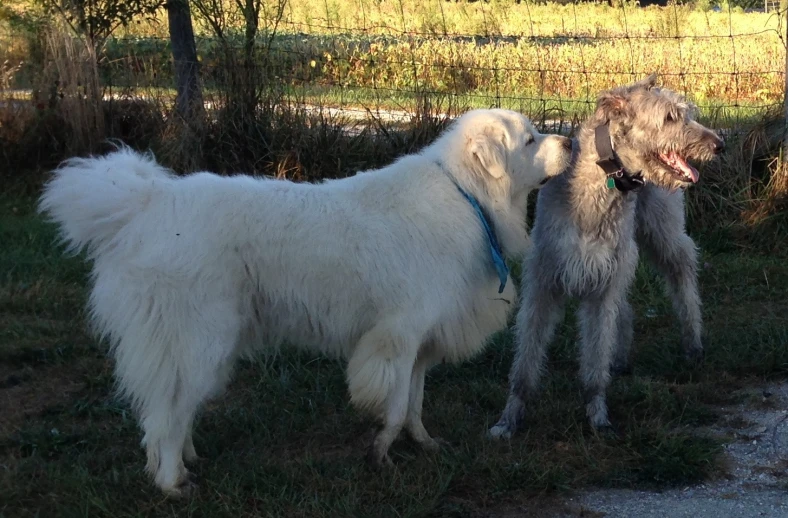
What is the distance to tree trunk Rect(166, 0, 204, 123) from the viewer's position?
819cm

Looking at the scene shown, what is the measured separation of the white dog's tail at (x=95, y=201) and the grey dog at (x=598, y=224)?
2.18m

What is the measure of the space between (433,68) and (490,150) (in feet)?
18.6

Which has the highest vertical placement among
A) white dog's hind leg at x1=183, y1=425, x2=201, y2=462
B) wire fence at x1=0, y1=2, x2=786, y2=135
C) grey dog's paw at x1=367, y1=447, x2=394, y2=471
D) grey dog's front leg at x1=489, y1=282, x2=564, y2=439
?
wire fence at x1=0, y1=2, x2=786, y2=135

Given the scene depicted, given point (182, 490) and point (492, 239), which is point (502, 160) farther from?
point (182, 490)

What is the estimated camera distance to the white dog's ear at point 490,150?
405 cm

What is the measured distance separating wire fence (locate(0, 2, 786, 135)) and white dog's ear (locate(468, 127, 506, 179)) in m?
4.13

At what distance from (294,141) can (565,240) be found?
4.16 meters

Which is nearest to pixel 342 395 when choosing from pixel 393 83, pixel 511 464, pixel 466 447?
pixel 466 447

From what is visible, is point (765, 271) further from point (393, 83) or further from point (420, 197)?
point (393, 83)

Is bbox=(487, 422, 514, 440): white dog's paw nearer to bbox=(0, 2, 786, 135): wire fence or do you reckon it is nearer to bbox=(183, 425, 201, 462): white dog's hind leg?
bbox=(183, 425, 201, 462): white dog's hind leg

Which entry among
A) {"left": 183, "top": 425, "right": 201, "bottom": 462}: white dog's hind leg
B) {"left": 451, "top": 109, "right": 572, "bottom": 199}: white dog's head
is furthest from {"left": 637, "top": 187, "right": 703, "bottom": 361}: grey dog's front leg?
{"left": 183, "top": 425, "right": 201, "bottom": 462}: white dog's hind leg

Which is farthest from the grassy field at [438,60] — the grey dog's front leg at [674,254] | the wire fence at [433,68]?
the grey dog's front leg at [674,254]

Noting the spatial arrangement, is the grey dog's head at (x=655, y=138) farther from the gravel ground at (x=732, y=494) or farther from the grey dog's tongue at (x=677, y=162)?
the gravel ground at (x=732, y=494)

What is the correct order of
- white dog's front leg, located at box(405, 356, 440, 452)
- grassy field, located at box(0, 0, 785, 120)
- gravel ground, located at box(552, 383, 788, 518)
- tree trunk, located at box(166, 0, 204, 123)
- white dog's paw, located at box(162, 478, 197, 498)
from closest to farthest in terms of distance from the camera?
gravel ground, located at box(552, 383, 788, 518), white dog's paw, located at box(162, 478, 197, 498), white dog's front leg, located at box(405, 356, 440, 452), tree trunk, located at box(166, 0, 204, 123), grassy field, located at box(0, 0, 785, 120)
